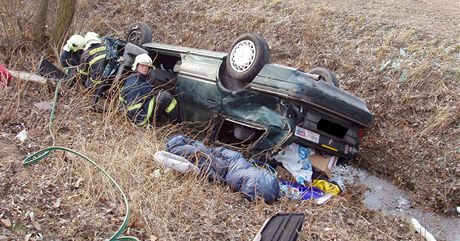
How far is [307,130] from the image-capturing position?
200 inches

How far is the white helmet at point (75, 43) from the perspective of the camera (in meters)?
6.90

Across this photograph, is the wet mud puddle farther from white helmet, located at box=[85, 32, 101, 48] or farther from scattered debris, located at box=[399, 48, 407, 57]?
white helmet, located at box=[85, 32, 101, 48]

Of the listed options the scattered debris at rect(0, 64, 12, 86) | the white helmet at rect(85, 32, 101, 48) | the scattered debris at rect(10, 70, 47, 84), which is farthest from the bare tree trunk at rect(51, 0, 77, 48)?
the scattered debris at rect(0, 64, 12, 86)

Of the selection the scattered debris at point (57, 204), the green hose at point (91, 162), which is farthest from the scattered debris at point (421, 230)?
the scattered debris at point (57, 204)

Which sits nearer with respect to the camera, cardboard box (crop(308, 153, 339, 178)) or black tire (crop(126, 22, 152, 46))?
cardboard box (crop(308, 153, 339, 178))

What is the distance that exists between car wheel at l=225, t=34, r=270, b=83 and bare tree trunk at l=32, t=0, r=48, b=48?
349 centimetres

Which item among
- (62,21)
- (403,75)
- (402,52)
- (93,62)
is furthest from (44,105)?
(402,52)

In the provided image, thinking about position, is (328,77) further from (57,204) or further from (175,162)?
(57,204)

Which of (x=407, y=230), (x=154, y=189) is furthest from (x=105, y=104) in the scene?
(x=407, y=230)

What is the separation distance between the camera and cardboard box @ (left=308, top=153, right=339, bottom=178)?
5.42m

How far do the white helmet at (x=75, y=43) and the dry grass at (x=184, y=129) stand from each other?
0.74m

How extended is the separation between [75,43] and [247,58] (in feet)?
8.96

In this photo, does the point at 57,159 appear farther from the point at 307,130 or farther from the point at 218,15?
the point at 218,15

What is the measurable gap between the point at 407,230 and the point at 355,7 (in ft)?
15.6
